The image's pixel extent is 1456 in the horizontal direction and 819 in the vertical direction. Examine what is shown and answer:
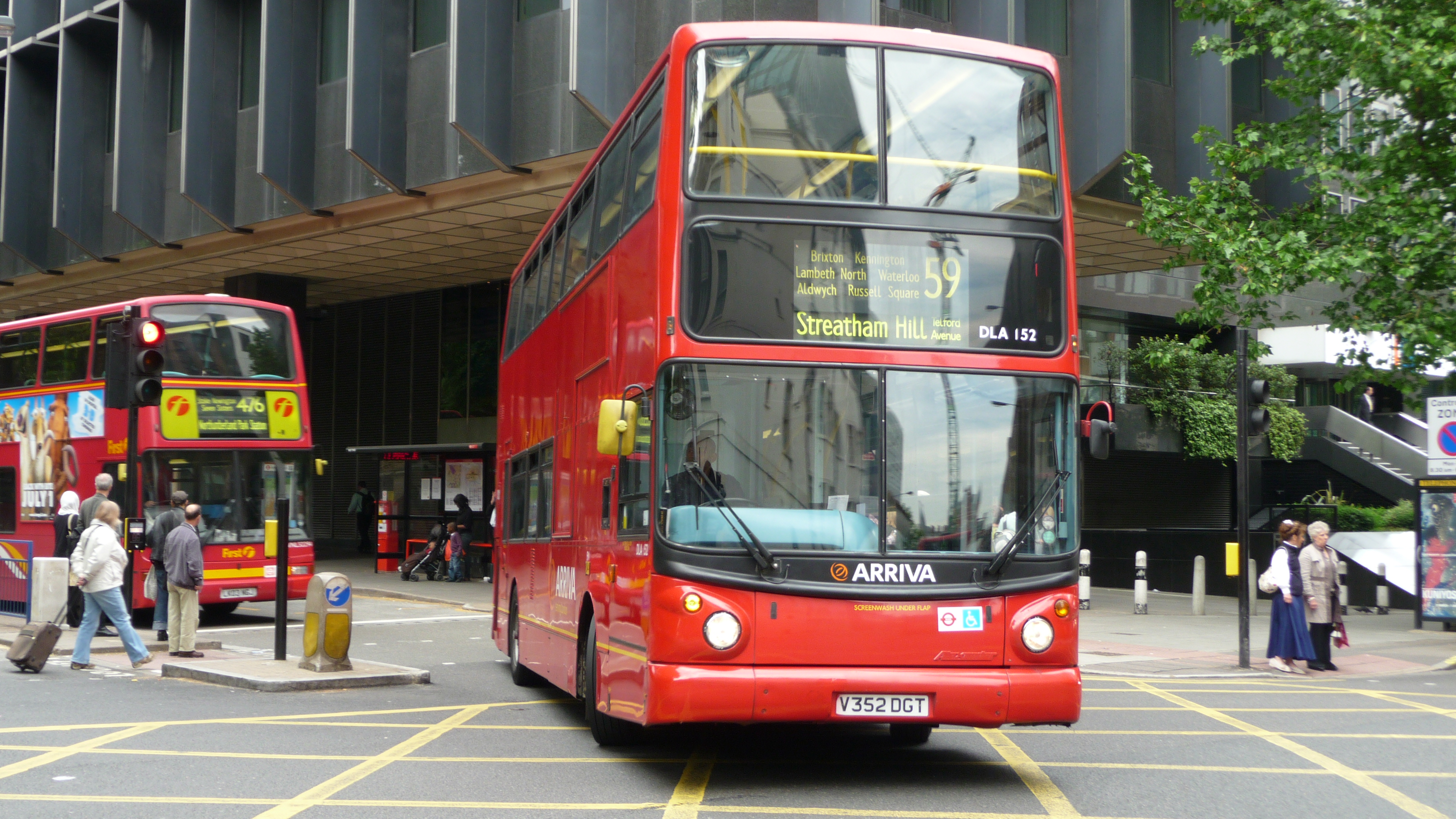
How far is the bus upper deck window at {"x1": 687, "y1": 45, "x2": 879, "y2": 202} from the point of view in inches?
294

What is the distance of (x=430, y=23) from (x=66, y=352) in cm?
858

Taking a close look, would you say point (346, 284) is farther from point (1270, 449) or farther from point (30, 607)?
point (1270, 449)

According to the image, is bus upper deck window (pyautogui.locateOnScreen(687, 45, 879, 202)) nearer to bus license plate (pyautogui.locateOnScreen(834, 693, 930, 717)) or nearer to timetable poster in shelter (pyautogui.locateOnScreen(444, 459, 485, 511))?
bus license plate (pyautogui.locateOnScreen(834, 693, 930, 717))

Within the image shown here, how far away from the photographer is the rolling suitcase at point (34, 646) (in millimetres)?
12570

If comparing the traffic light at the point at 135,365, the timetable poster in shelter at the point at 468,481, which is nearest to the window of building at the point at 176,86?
the timetable poster in shelter at the point at 468,481

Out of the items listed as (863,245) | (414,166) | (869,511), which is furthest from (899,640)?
(414,166)

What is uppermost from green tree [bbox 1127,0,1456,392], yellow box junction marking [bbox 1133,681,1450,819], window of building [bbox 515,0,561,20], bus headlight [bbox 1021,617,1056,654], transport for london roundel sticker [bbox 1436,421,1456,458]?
window of building [bbox 515,0,561,20]

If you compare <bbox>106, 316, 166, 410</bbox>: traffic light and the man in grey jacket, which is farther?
the man in grey jacket

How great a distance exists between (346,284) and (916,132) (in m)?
26.8

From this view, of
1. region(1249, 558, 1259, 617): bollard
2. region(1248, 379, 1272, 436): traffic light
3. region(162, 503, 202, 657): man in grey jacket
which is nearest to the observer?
region(162, 503, 202, 657): man in grey jacket

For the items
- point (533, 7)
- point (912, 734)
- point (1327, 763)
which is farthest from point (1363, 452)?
point (912, 734)

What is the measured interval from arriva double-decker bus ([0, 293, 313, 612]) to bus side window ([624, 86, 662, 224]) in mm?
10660

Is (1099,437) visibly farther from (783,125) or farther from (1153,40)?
(1153,40)

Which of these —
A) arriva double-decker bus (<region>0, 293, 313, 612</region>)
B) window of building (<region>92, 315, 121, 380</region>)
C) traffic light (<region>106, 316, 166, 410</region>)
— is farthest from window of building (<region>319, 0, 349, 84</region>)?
traffic light (<region>106, 316, 166, 410</region>)
